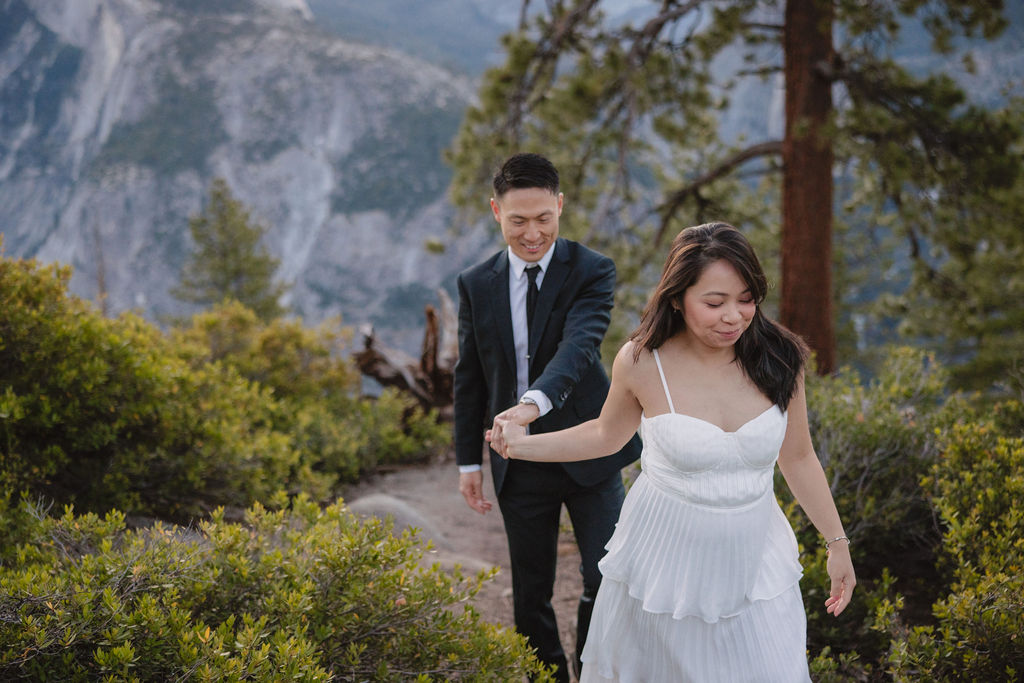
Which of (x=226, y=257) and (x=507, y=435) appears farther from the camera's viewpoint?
(x=226, y=257)

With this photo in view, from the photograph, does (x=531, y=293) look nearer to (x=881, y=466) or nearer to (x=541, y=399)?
(x=541, y=399)

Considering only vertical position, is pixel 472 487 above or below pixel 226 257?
below

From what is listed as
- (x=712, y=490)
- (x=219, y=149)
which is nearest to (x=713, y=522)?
(x=712, y=490)

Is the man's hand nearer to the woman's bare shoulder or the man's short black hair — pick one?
the woman's bare shoulder

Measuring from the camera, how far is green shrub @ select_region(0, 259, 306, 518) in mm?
3695

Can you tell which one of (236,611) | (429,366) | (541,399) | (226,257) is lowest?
(236,611)

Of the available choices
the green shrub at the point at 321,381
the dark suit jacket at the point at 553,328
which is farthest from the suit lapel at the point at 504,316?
the green shrub at the point at 321,381

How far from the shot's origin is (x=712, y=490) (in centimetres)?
181

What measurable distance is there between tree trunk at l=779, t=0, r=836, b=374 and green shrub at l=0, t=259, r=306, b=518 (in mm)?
5168

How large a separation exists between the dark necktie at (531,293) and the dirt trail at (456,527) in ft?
5.33

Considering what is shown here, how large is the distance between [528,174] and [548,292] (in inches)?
17.0

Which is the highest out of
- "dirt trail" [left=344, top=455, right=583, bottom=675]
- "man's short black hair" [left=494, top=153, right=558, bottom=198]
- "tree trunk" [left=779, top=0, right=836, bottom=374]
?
"tree trunk" [left=779, top=0, right=836, bottom=374]

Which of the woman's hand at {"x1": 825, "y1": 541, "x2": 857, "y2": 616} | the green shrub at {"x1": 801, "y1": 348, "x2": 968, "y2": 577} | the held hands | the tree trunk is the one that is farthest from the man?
the tree trunk

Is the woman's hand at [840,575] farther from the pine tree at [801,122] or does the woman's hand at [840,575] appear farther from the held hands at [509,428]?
the pine tree at [801,122]
